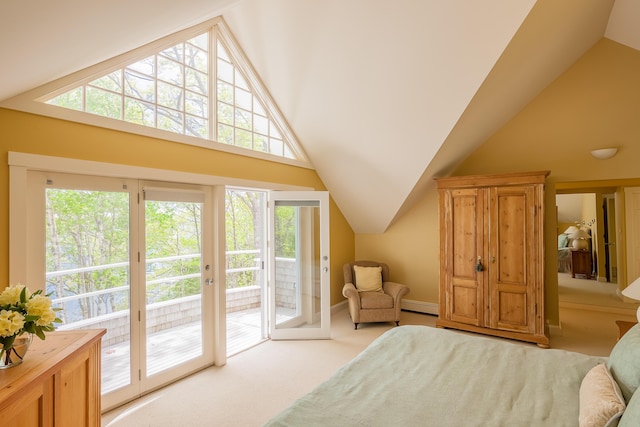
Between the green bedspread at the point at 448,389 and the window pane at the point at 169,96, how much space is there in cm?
274

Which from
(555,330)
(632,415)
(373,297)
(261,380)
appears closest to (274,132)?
(373,297)

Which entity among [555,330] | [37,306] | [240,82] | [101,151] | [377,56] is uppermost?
[240,82]

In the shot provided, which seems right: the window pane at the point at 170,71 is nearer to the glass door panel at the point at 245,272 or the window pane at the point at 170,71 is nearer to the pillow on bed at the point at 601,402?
the glass door panel at the point at 245,272

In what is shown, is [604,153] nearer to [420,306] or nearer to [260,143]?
[420,306]

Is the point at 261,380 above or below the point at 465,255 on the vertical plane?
below

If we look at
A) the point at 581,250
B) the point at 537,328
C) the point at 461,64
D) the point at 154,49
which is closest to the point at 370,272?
the point at 537,328

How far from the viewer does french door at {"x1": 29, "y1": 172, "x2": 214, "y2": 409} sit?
2.32 m

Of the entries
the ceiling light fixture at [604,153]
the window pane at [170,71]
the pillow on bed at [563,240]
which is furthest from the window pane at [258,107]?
the pillow on bed at [563,240]

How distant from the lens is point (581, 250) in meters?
6.55

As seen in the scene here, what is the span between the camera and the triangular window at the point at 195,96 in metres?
2.53

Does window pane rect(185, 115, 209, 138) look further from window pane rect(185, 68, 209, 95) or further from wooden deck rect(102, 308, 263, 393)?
wooden deck rect(102, 308, 263, 393)

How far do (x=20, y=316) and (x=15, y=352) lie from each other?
0.21 metres

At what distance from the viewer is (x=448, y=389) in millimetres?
1585

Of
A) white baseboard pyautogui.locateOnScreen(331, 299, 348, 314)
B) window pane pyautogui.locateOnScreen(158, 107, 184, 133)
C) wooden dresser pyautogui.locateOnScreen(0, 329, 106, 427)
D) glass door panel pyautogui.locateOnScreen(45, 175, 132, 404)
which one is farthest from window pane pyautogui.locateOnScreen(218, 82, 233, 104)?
white baseboard pyautogui.locateOnScreen(331, 299, 348, 314)
